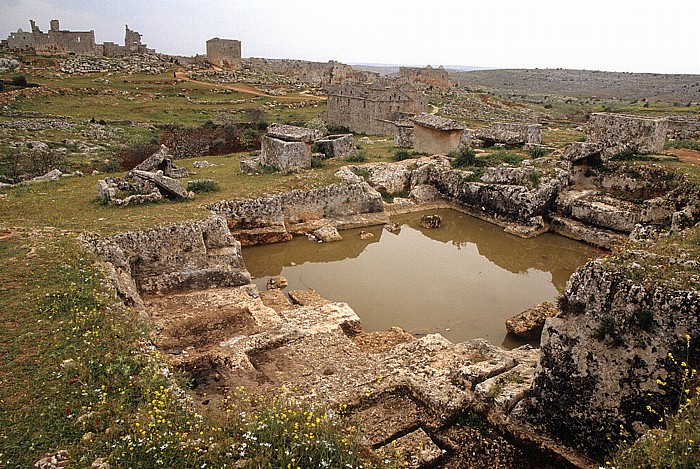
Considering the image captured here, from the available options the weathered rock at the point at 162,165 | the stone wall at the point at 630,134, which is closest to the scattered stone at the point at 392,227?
the weathered rock at the point at 162,165

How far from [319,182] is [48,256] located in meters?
9.00

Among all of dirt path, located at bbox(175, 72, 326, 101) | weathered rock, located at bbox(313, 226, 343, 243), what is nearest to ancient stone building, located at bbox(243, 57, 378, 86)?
dirt path, located at bbox(175, 72, 326, 101)

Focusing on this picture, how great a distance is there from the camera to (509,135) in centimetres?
2073

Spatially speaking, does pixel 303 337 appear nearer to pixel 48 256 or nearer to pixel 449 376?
pixel 449 376

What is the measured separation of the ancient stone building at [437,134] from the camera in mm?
19641

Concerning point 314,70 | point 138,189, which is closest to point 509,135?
point 138,189

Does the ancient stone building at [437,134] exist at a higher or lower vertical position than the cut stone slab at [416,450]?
higher

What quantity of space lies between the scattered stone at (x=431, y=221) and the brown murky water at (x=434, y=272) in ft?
0.83

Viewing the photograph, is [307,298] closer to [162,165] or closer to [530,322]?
[530,322]

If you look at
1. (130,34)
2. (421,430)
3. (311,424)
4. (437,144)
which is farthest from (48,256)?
(130,34)

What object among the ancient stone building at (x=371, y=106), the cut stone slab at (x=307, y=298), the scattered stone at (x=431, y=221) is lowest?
the cut stone slab at (x=307, y=298)

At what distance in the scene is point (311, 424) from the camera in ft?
13.4

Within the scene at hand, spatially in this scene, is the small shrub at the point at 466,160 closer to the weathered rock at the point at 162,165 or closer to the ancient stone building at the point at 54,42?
the weathered rock at the point at 162,165

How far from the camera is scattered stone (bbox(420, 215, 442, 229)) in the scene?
1536 centimetres
